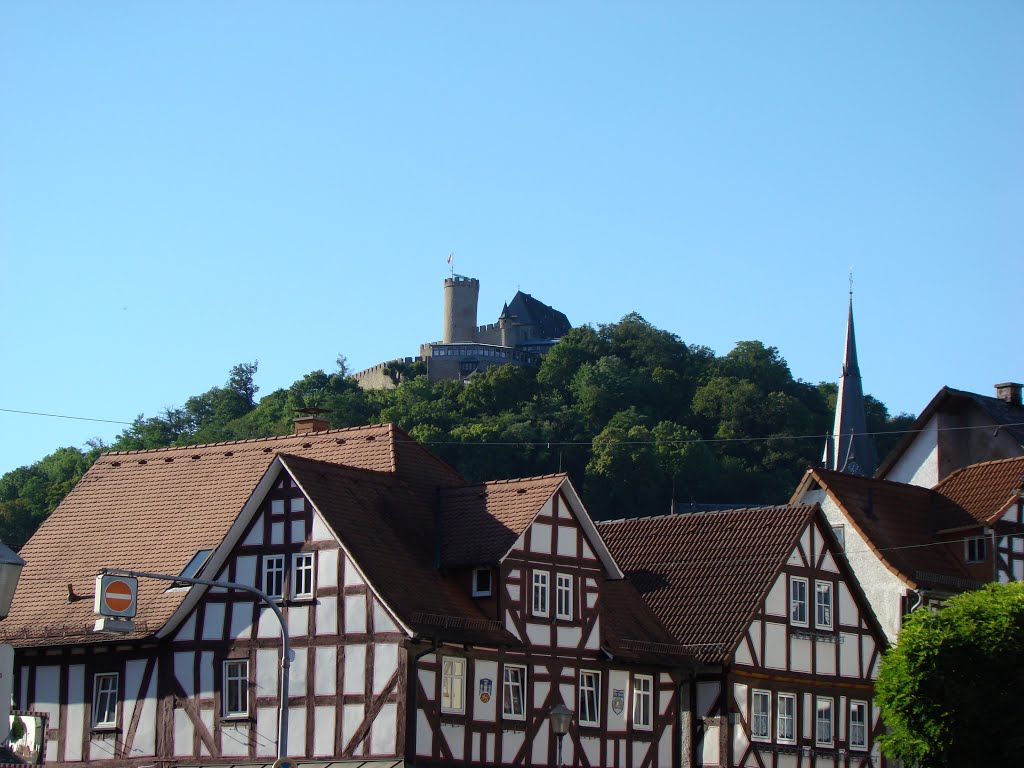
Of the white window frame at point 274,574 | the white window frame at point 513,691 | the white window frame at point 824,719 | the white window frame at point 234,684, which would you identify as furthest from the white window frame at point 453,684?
the white window frame at point 824,719

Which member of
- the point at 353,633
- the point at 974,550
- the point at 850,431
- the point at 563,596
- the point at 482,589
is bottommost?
the point at 353,633

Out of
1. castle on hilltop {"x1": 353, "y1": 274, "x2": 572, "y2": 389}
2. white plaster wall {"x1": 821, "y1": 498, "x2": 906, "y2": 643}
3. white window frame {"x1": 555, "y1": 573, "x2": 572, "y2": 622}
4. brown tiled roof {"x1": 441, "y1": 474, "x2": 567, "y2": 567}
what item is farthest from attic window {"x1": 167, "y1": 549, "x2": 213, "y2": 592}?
castle on hilltop {"x1": 353, "y1": 274, "x2": 572, "y2": 389}

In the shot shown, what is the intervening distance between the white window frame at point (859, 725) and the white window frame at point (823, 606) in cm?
183

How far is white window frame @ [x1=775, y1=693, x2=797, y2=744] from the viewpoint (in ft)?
133

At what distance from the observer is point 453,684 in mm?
34156

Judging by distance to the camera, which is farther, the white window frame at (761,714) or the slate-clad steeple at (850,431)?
the slate-clad steeple at (850,431)

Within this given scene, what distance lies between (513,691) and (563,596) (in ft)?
7.98

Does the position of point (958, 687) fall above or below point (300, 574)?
below

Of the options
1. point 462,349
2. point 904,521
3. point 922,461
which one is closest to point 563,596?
point 904,521

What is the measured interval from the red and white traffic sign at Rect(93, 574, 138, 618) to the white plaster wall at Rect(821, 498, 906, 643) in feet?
75.7

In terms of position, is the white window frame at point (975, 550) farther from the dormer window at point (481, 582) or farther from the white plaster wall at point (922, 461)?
the dormer window at point (481, 582)

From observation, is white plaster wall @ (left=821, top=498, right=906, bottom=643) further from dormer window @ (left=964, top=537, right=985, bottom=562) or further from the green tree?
the green tree

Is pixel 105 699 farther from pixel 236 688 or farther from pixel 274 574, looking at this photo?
pixel 274 574

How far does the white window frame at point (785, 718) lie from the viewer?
40.4m
